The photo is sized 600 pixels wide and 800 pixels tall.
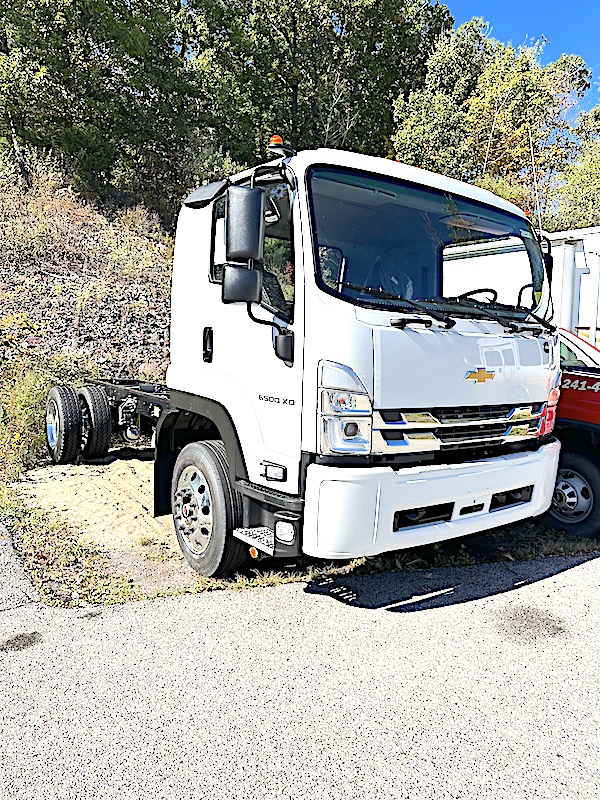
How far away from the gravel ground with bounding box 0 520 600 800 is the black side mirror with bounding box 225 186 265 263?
7.31 feet

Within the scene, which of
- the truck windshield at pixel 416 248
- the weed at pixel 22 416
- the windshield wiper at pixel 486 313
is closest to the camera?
the truck windshield at pixel 416 248

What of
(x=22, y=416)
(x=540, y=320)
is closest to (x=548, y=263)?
(x=540, y=320)

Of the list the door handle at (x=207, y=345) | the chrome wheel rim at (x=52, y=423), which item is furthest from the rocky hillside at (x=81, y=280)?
the door handle at (x=207, y=345)

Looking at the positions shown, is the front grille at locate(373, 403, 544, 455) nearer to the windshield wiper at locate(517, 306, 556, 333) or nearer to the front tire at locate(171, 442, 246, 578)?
the windshield wiper at locate(517, 306, 556, 333)

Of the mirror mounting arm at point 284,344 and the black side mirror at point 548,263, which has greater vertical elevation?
the black side mirror at point 548,263

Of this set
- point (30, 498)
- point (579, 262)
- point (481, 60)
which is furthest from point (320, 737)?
point (481, 60)

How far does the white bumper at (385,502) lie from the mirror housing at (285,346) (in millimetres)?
618

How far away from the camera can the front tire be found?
13.8 feet

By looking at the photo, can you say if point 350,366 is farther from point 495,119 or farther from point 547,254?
point 495,119

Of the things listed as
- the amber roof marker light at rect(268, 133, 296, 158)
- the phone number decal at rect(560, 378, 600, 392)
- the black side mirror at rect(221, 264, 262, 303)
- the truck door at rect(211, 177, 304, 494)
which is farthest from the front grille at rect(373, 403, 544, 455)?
the amber roof marker light at rect(268, 133, 296, 158)

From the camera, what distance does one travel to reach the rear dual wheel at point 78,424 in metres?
7.28

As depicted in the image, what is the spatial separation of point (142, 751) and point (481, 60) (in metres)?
27.0

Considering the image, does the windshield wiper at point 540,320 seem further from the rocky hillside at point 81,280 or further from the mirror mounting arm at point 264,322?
the rocky hillside at point 81,280

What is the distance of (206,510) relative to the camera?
447 cm
